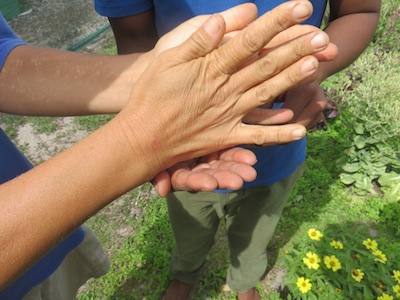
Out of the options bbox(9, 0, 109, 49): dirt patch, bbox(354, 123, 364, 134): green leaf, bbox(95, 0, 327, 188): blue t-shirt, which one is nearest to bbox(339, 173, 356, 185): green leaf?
bbox(354, 123, 364, 134): green leaf

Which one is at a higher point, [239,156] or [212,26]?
[212,26]

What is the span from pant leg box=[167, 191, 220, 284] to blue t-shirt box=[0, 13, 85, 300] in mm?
658

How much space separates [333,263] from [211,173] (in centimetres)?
144

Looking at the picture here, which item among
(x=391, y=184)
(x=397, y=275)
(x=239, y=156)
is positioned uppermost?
(x=239, y=156)

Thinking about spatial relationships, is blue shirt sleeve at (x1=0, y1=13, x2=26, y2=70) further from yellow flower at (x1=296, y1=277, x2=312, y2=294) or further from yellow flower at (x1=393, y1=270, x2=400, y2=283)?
yellow flower at (x1=393, y1=270, x2=400, y2=283)

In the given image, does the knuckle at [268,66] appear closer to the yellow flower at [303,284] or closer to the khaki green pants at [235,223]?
the khaki green pants at [235,223]

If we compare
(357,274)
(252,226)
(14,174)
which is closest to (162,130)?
(14,174)

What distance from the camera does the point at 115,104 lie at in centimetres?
125

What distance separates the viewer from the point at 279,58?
0.92m

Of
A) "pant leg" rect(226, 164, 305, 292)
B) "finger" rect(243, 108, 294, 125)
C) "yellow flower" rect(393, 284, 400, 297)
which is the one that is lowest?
"yellow flower" rect(393, 284, 400, 297)

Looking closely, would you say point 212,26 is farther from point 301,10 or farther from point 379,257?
point 379,257

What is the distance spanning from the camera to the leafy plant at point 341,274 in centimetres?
209

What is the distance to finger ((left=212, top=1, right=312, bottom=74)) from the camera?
0.82 meters

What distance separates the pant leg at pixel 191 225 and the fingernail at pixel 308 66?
2.98 ft
